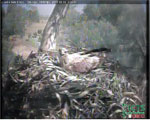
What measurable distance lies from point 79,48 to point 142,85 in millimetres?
603

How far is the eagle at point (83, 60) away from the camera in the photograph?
4.75 feet

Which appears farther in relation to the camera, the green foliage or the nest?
the green foliage

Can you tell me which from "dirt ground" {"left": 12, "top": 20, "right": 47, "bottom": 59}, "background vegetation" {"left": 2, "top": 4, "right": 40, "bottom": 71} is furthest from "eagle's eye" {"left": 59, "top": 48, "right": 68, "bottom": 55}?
"background vegetation" {"left": 2, "top": 4, "right": 40, "bottom": 71}

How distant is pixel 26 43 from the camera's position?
1.48m

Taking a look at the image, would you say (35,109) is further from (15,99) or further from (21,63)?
(21,63)

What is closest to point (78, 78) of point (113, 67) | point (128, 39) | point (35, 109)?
point (113, 67)

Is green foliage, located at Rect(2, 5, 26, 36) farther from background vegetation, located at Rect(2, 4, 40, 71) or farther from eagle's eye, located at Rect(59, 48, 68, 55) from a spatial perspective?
eagle's eye, located at Rect(59, 48, 68, 55)

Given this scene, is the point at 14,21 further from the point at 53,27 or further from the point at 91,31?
the point at 91,31

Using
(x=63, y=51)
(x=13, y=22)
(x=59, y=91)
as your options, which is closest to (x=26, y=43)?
(x=13, y=22)

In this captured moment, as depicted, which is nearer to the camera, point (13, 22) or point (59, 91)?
point (59, 91)

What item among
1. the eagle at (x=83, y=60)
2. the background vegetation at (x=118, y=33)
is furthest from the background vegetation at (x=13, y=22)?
the eagle at (x=83, y=60)

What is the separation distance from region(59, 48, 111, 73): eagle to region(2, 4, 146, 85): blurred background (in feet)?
0.19

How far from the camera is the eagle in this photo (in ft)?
Result: 4.75

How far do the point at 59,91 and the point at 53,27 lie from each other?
54 cm
